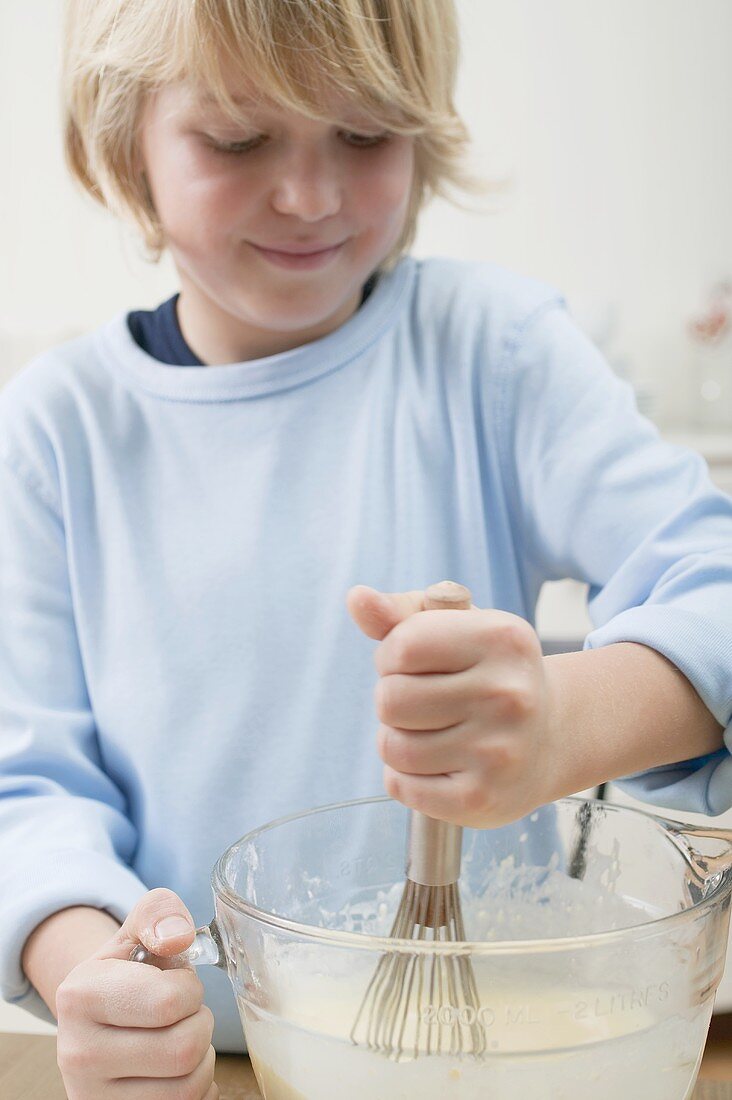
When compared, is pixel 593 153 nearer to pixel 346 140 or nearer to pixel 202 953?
pixel 346 140

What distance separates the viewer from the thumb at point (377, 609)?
0.38 m

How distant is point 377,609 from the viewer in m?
0.38

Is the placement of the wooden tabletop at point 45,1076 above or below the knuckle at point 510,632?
below

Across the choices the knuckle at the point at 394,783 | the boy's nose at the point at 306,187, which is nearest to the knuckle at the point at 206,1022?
Answer: the knuckle at the point at 394,783

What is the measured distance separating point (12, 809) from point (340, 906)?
→ 0.23 meters

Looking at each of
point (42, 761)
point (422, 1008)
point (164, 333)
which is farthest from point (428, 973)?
point (164, 333)

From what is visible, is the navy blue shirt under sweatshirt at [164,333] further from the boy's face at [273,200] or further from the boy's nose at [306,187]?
the boy's nose at [306,187]

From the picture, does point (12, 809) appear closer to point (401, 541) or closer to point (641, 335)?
point (401, 541)

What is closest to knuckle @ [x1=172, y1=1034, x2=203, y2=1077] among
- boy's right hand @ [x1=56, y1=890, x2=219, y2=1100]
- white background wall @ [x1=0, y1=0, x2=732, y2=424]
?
boy's right hand @ [x1=56, y1=890, x2=219, y2=1100]

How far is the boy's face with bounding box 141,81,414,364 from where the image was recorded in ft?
2.09

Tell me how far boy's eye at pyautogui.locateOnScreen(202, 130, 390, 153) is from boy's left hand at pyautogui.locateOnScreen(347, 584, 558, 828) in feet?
1.12

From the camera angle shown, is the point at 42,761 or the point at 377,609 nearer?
the point at 377,609

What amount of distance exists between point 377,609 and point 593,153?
2.01 meters

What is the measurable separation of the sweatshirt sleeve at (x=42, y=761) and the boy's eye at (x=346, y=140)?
262 millimetres
